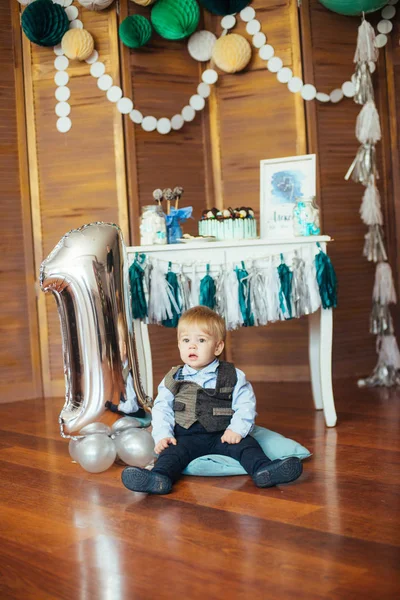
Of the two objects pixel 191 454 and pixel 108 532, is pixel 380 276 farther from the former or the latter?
pixel 108 532

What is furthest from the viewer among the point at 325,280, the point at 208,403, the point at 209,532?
the point at 325,280

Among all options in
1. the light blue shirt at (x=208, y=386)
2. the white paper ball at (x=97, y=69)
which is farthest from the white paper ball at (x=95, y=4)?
the light blue shirt at (x=208, y=386)

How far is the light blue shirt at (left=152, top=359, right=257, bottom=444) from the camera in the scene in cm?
254

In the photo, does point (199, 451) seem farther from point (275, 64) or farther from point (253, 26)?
point (253, 26)

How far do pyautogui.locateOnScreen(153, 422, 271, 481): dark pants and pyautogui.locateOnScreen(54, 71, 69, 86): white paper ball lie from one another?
94.0 inches

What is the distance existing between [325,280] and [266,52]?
1685 mm

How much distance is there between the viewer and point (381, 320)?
4055 millimetres

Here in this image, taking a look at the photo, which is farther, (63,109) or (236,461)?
(63,109)

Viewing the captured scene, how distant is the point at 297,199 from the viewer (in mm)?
3297

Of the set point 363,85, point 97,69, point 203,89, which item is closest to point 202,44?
point 203,89

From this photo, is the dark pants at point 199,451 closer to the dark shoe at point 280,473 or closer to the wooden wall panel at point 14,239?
the dark shoe at point 280,473

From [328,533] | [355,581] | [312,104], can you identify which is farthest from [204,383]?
[312,104]

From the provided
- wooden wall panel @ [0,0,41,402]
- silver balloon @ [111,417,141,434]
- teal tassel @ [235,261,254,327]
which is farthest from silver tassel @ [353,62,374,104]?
silver balloon @ [111,417,141,434]

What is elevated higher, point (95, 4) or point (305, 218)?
point (95, 4)
